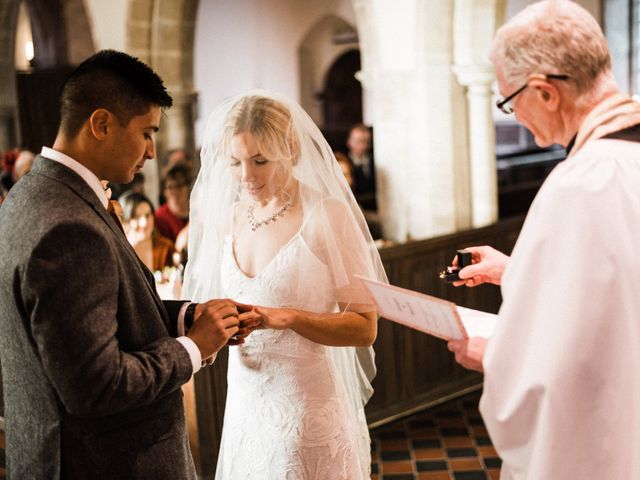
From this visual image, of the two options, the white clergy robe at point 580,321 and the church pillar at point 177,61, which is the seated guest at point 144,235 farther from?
the white clergy robe at point 580,321

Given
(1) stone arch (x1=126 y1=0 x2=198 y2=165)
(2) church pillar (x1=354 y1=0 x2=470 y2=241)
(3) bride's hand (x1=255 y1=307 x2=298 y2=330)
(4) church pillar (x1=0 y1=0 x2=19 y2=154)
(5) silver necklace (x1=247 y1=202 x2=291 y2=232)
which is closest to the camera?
(3) bride's hand (x1=255 y1=307 x2=298 y2=330)

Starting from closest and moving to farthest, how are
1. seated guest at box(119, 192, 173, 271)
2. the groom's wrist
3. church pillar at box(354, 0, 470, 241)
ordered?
the groom's wrist, seated guest at box(119, 192, 173, 271), church pillar at box(354, 0, 470, 241)

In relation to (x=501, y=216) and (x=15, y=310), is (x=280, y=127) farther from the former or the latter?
(x=501, y=216)

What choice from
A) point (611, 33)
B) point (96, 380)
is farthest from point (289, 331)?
point (611, 33)

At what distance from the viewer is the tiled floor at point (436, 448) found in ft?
15.2

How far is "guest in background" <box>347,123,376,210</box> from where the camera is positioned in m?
8.23

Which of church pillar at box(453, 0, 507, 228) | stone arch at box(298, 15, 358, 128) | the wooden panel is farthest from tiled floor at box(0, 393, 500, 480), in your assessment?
stone arch at box(298, 15, 358, 128)

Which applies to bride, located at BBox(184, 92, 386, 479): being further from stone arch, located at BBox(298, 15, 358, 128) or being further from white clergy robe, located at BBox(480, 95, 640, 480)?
stone arch, located at BBox(298, 15, 358, 128)

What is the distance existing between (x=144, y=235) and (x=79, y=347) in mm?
3300

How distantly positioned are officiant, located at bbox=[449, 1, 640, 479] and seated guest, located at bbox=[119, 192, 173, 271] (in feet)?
10.4

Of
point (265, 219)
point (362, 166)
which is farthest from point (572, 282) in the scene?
point (362, 166)

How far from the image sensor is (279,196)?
9.08 ft

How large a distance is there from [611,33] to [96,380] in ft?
42.0

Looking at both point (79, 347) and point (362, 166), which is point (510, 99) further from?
point (362, 166)
